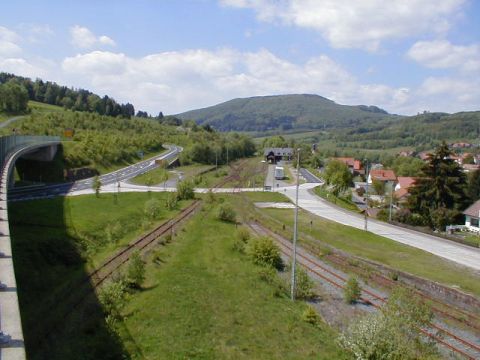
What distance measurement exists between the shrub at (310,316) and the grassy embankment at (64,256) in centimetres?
926

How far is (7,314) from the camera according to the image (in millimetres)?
9172

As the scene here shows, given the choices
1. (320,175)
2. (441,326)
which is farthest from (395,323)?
(320,175)

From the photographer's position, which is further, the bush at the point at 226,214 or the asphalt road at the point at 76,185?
the asphalt road at the point at 76,185

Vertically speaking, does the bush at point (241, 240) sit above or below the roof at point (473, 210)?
above

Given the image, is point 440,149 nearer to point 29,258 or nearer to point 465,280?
point 465,280

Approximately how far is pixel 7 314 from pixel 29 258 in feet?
58.9

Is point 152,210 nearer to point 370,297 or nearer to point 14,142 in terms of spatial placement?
point 14,142

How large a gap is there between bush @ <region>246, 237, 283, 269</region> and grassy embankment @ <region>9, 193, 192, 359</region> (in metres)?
10.1

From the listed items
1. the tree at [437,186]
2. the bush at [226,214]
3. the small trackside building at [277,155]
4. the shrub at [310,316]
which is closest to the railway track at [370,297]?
the bush at [226,214]

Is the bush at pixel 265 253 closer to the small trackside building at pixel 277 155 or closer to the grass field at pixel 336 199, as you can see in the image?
the grass field at pixel 336 199

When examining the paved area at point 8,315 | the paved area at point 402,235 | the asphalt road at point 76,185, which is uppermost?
the paved area at point 8,315

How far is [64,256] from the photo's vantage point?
27641 mm

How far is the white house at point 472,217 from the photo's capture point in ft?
182

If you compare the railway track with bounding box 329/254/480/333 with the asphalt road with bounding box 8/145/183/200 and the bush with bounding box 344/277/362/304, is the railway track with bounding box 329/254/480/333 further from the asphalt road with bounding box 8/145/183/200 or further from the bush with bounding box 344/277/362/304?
the asphalt road with bounding box 8/145/183/200
